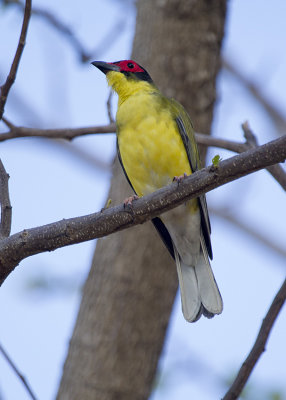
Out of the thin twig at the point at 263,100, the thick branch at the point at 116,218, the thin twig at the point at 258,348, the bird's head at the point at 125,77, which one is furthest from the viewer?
the thin twig at the point at 263,100

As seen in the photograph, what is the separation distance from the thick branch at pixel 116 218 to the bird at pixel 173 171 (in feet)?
3.84

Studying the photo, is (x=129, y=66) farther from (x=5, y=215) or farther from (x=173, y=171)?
(x=5, y=215)

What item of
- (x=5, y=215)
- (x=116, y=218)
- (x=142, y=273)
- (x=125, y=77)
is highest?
(x=125, y=77)

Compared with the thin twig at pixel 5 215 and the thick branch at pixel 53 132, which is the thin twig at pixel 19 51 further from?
the thick branch at pixel 53 132

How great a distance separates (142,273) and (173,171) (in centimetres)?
91

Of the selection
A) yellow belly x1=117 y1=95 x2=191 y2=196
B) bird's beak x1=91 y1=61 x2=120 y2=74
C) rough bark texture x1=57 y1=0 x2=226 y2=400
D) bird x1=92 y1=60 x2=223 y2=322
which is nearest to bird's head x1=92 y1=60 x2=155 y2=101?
bird's beak x1=91 y1=61 x2=120 y2=74

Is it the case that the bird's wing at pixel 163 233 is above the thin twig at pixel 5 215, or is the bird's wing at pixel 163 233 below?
below

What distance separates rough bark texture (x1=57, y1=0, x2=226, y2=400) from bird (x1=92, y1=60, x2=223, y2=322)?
370 mm

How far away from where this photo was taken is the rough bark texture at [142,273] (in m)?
4.54

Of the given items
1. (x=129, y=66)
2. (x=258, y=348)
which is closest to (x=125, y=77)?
(x=129, y=66)

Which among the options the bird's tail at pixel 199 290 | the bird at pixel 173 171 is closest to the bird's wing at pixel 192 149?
the bird at pixel 173 171

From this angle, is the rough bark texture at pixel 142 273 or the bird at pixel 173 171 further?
the rough bark texture at pixel 142 273

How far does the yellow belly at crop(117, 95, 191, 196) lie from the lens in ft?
14.0

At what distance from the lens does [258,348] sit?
10.4 feet
